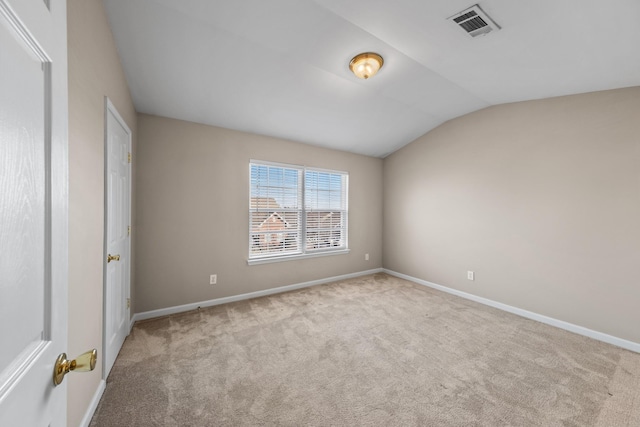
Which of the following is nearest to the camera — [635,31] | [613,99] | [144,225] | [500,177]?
[635,31]

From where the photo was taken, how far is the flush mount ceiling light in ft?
7.67

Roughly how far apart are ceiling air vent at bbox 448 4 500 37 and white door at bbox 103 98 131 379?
8.50 ft

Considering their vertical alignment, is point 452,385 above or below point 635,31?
below

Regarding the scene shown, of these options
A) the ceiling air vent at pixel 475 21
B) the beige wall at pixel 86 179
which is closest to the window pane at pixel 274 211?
the beige wall at pixel 86 179

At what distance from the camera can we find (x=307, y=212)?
166 inches

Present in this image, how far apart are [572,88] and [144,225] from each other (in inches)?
192

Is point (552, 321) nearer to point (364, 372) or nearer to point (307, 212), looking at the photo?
point (364, 372)

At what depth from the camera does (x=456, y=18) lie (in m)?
1.86

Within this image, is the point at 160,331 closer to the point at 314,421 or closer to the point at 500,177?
the point at 314,421

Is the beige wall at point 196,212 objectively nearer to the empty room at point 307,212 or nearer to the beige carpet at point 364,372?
the empty room at point 307,212

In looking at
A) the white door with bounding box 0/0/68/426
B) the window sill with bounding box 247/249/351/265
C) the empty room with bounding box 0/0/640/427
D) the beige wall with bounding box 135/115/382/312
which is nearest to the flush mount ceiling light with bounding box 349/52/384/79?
the empty room with bounding box 0/0/640/427

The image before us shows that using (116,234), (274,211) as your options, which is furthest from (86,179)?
(274,211)

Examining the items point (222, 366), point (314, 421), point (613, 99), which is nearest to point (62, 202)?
point (314, 421)

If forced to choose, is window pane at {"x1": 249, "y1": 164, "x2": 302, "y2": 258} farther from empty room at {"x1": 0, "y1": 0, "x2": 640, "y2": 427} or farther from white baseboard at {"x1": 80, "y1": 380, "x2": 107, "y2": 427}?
white baseboard at {"x1": 80, "y1": 380, "x2": 107, "y2": 427}
